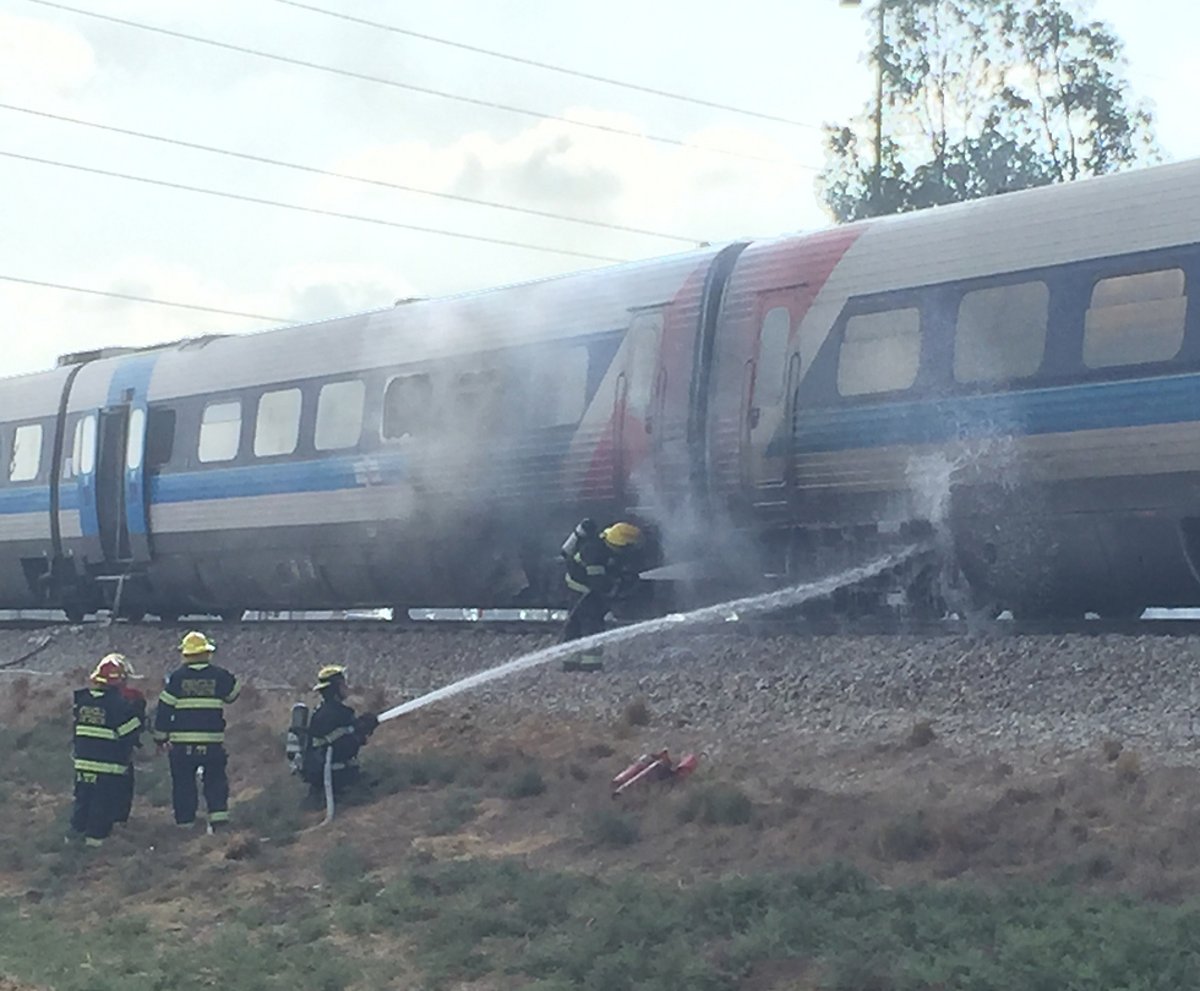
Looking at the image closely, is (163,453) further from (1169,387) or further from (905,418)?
(1169,387)

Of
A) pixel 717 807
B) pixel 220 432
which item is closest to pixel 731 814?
pixel 717 807

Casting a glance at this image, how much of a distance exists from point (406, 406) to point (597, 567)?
404cm

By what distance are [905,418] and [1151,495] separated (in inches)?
81.0

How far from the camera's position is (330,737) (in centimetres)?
1171

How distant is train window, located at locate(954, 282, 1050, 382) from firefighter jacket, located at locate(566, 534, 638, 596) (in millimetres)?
3281

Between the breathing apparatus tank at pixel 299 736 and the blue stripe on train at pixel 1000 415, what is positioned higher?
the blue stripe on train at pixel 1000 415

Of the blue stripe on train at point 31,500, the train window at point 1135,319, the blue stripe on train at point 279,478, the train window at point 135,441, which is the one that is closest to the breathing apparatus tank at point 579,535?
the blue stripe on train at point 279,478

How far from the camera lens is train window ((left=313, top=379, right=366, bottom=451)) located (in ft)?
62.4

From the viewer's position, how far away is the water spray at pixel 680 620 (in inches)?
552

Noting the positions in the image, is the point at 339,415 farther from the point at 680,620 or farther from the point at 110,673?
the point at 110,673

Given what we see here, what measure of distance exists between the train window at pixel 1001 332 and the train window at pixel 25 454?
1457 cm

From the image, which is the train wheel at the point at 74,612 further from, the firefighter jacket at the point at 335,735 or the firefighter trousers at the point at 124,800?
the firefighter jacket at the point at 335,735

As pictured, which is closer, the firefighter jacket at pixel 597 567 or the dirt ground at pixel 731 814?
the dirt ground at pixel 731 814

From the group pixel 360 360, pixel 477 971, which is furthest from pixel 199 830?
pixel 360 360
